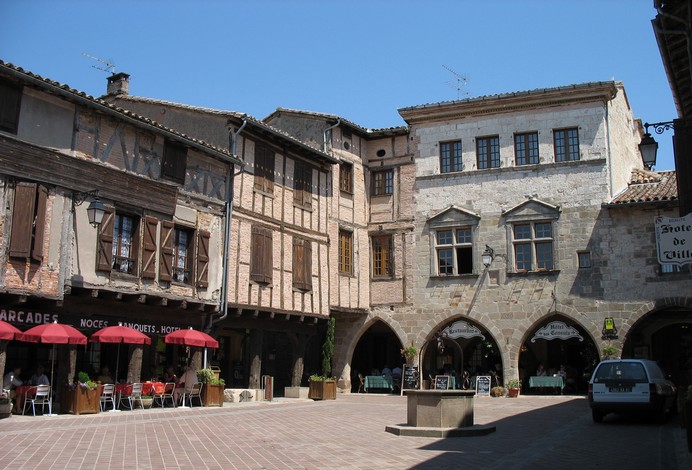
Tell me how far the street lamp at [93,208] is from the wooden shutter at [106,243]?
1.55 feet

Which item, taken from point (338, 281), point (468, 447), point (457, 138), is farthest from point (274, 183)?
point (468, 447)

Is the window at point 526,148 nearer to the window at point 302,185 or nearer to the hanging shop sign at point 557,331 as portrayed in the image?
the hanging shop sign at point 557,331

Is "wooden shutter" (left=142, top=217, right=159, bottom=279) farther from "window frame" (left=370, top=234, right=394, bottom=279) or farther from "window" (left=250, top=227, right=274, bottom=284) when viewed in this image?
"window frame" (left=370, top=234, right=394, bottom=279)

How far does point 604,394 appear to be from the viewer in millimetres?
13828

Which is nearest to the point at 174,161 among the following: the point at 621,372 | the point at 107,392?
the point at 107,392

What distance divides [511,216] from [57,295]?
14721 millimetres

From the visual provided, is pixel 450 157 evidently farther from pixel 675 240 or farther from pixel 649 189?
pixel 675 240

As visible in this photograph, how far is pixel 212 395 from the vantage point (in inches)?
727

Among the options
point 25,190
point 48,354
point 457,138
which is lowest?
point 48,354

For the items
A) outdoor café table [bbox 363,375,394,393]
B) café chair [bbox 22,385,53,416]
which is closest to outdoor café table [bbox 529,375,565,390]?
outdoor café table [bbox 363,375,394,393]

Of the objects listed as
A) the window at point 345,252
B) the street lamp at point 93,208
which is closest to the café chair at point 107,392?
the street lamp at point 93,208

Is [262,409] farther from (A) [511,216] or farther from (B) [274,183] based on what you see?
(A) [511,216]

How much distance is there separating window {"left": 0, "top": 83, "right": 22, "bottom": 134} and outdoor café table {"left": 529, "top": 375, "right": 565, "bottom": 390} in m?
16.7

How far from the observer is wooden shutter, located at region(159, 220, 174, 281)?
18344mm
